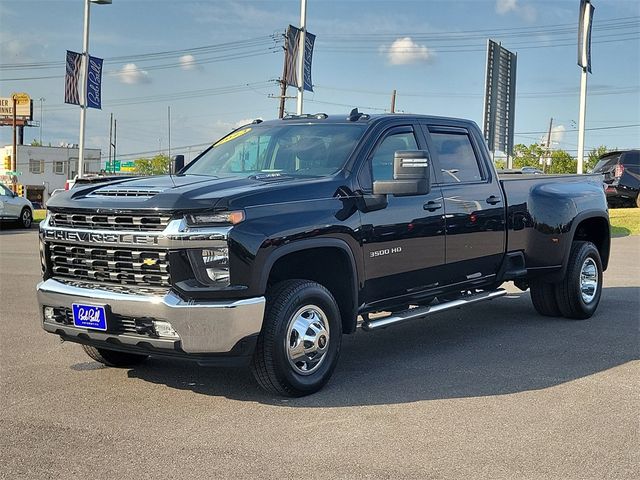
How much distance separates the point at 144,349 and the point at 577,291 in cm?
502

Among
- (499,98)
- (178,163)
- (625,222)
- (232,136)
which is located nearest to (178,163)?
(178,163)

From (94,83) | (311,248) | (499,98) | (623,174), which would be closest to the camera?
(311,248)

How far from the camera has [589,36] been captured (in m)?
22.8

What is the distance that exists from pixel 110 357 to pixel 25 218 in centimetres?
2064

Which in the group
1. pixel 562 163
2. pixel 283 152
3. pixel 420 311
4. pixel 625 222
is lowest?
pixel 420 311

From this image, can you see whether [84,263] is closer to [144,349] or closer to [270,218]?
[144,349]

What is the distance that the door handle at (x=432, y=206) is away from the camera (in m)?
6.32

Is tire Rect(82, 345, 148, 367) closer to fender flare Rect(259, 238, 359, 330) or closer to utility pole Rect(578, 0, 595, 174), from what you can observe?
fender flare Rect(259, 238, 359, 330)

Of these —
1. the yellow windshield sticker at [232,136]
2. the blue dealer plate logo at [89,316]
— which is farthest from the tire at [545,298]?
the blue dealer plate logo at [89,316]

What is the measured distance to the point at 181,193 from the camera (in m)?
4.90

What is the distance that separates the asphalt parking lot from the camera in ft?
13.2

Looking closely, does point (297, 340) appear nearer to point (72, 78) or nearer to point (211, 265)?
point (211, 265)

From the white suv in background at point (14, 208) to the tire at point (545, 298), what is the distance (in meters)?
19.5

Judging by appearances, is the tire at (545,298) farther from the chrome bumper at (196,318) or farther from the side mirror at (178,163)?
the chrome bumper at (196,318)
